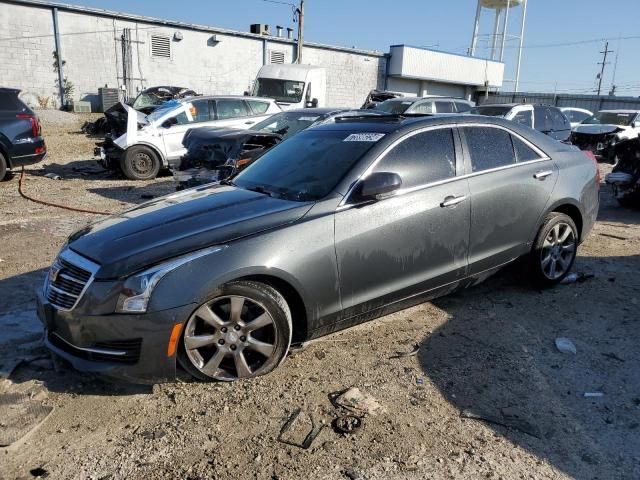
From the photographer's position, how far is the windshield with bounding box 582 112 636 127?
56.4ft

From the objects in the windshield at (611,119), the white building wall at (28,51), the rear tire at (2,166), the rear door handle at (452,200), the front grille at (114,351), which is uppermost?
the white building wall at (28,51)

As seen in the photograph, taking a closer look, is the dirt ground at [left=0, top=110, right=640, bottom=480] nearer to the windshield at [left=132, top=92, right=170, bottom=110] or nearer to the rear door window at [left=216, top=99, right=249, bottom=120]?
the rear door window at [left=216, top=99, right=249, bottom=120]

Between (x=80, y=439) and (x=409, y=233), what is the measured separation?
8.05 feet

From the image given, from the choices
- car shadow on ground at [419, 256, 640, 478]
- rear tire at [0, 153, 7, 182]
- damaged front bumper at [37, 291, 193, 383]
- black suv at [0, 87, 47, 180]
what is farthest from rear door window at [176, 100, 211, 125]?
damaged front bumper at [37, 291, 193, 383]

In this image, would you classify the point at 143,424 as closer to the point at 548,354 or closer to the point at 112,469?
the point at 112,469

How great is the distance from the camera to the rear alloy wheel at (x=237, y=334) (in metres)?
3.14

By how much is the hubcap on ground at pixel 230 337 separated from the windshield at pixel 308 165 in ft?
2.93

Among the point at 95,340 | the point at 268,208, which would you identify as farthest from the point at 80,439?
the point at 268,208

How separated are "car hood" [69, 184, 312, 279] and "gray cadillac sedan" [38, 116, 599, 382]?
0.01 metres

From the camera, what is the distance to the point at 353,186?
3.65 metres

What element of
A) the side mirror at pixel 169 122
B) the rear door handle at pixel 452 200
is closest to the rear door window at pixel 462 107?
the side mirror at pixel 169 122

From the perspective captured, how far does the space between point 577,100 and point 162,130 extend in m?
30.4

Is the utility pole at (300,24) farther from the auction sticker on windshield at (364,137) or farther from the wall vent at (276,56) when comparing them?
the auction sticker on windshield at (364,137)

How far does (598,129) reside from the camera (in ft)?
54.5
